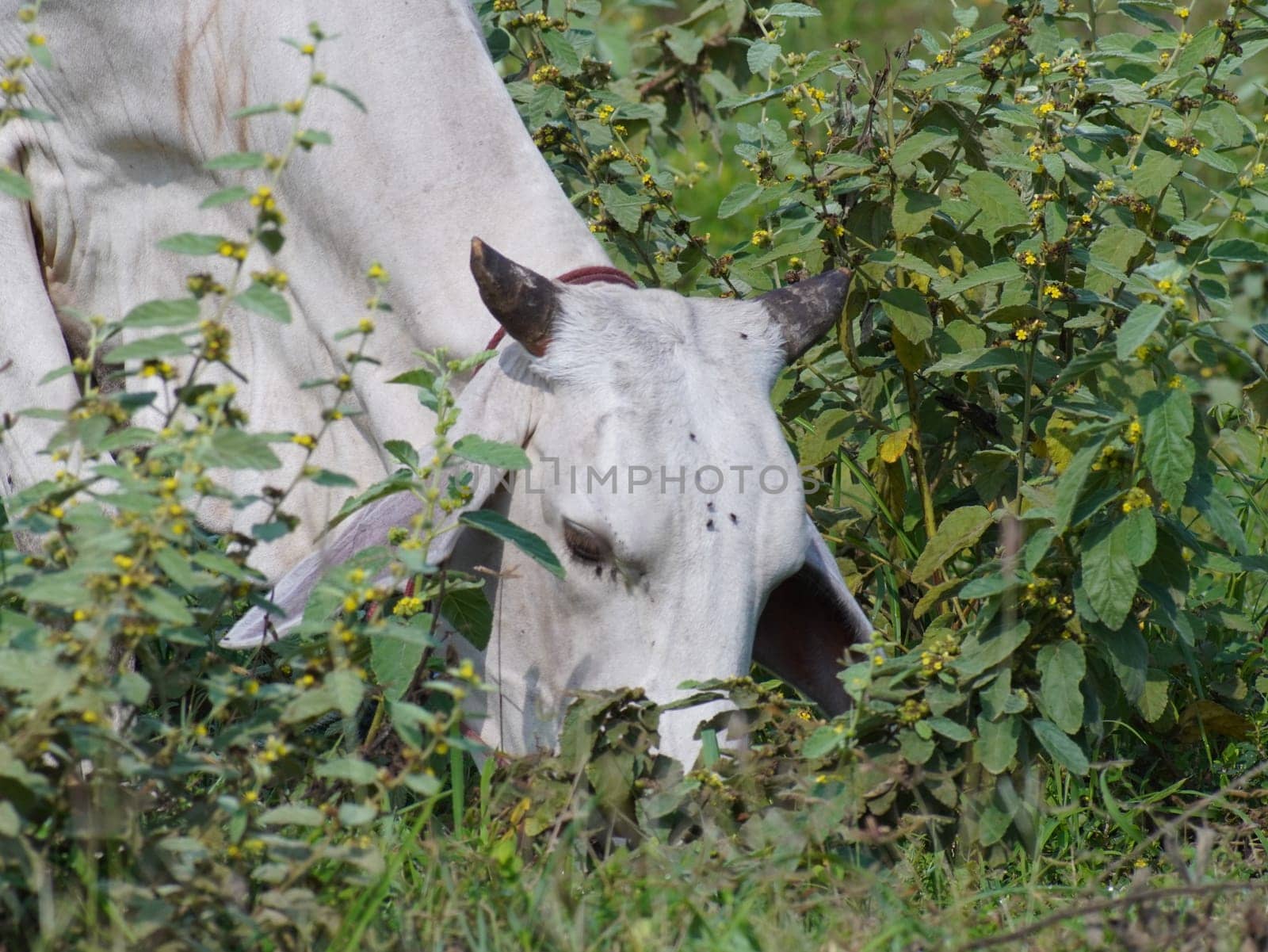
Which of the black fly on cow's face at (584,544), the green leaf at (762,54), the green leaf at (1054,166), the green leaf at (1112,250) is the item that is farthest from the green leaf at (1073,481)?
the green leaf at (762,54)

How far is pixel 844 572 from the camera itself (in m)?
3.75

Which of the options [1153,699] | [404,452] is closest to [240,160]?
[404,452]

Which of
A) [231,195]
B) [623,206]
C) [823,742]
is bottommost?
[823,742]

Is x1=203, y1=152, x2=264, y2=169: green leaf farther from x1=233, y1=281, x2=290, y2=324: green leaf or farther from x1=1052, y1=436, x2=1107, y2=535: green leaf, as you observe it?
x1=1052, y1=436, x2=1107, y2=535: green leaf

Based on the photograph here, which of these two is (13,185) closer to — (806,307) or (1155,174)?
(806,307)

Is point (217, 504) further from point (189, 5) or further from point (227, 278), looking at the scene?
point (189, 5)

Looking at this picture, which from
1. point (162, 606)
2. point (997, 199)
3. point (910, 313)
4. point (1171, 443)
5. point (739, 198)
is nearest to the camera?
point (162, 606)

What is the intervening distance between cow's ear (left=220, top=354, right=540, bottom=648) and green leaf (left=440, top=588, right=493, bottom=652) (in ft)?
0.26

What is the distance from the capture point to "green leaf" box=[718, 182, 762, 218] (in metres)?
3.61

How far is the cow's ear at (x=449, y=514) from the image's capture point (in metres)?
2.89

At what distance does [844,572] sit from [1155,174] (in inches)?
43.3

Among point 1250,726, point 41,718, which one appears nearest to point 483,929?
point 41,718

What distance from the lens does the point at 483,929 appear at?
2.20 meters

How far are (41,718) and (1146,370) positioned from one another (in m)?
1.99
